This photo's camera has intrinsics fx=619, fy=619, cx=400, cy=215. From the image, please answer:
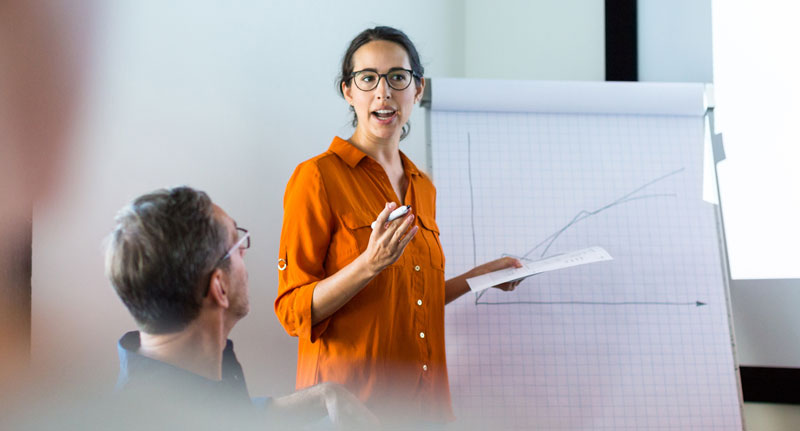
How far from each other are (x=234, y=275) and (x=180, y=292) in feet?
0.23

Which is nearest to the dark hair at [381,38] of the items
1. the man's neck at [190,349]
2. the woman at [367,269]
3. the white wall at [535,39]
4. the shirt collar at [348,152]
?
the woman at [367,269]

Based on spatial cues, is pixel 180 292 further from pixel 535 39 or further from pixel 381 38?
pixel 535 39

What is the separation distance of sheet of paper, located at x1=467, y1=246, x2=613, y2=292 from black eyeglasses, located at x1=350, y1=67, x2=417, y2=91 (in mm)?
395

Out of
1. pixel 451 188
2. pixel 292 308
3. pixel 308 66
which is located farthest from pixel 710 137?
pixel 292 308

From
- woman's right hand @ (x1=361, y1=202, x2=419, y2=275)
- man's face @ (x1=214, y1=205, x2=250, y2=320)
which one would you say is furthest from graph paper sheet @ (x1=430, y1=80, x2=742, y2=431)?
man's face @ (x1=214, y1=205, x2=250, y2=320)

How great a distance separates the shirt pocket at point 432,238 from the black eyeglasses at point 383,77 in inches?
9.5

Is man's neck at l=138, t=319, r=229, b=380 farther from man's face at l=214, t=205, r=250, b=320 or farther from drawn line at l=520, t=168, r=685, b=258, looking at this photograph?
drawn line at l=520, t=168, r=685, b=258

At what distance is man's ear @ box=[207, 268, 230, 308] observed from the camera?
626 millimetres

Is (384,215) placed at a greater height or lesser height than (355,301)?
greater

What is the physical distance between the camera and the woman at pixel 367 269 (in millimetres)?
973

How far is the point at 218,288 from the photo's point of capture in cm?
63

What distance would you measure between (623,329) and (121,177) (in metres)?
1.08

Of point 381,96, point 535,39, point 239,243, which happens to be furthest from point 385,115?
point 535,39

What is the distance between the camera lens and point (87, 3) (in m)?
0.82
